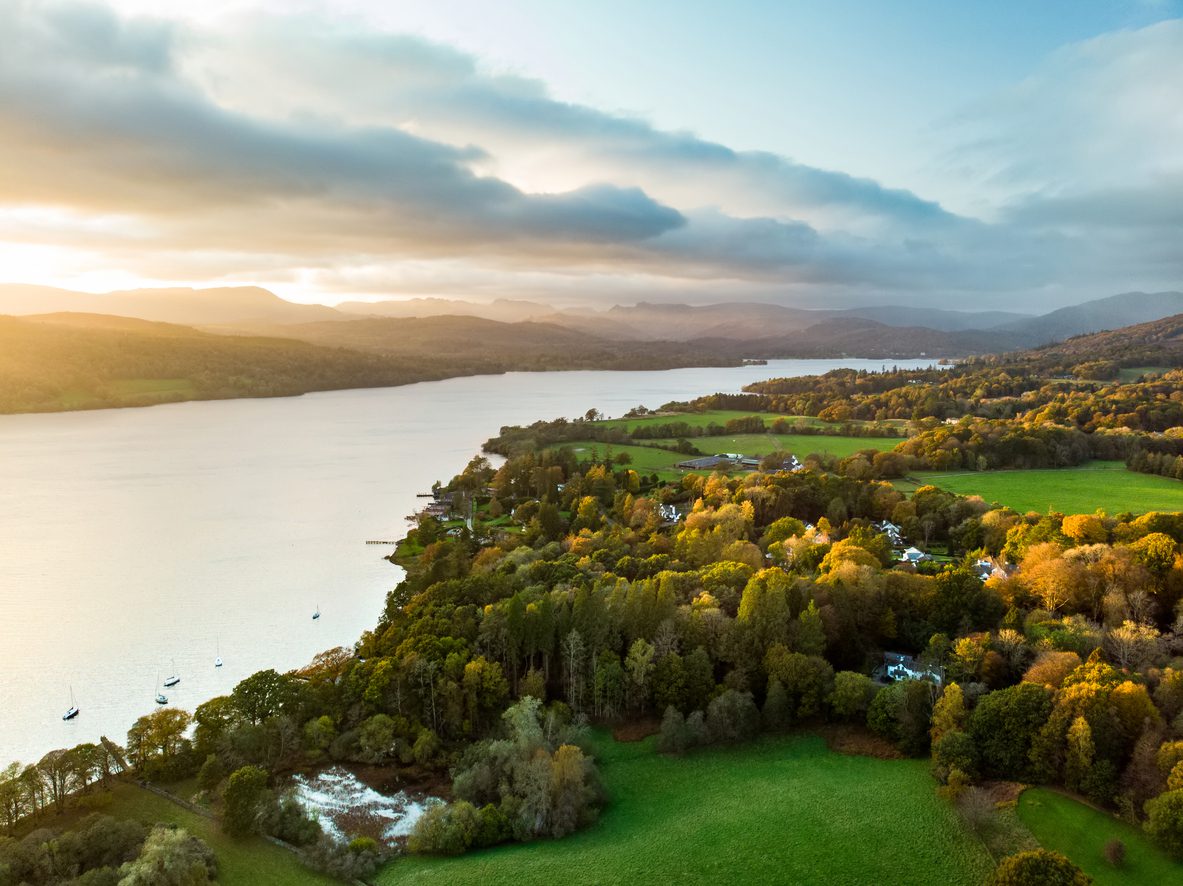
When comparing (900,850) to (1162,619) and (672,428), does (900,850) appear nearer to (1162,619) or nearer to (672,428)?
(1162,619)

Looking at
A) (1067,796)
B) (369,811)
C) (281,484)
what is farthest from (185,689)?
(281,484)

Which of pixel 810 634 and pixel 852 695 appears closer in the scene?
pixel 852 695

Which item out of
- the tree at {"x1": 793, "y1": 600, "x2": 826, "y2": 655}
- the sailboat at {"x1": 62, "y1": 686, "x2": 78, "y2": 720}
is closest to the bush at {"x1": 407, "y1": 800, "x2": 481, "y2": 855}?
the tree at {"x1": 793, "y1": 600, "x2": 826, "y2": 655}

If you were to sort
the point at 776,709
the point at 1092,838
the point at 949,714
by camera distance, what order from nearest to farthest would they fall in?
the point at 1092,838 → the point at 949,714 → the point at 776,709

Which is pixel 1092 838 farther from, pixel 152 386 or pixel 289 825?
pixel 152 386

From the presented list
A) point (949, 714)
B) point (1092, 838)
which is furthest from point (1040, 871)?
point (949, 714)

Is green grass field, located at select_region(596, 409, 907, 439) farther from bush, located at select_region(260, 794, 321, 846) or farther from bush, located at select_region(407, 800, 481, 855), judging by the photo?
bush, located at select_region(260, 794, 321, 846)

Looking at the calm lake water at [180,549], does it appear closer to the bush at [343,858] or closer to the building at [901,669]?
the bush at [343,858]
